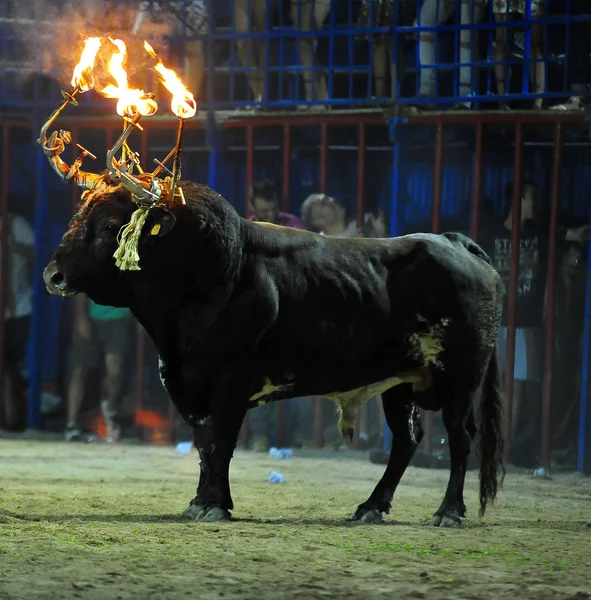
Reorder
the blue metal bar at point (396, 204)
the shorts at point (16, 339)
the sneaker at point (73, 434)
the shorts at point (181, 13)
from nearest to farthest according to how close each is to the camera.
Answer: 1. the blue metal bar at point (396, 204)
2. the shorts at point (181, 13)
3. the sneaker at point (73, 434)
4. the shorts at point (16, 339)

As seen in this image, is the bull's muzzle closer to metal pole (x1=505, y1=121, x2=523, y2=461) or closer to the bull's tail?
the bull's tail

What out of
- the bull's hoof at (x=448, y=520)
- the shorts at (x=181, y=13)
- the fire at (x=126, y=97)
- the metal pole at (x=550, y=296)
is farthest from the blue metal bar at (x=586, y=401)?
the fire at (x=126, y=97)

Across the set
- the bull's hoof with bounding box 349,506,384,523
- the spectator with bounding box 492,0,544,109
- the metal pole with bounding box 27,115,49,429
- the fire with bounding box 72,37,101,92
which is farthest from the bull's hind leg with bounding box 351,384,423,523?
the metal pole with bounding box 27,115,49,429

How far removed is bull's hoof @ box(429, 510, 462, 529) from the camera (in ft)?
24.2

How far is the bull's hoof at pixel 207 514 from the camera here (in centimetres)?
709

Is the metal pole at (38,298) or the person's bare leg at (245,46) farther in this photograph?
the metal pole at (38,298)

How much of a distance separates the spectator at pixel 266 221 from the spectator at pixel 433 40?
1.61 metres

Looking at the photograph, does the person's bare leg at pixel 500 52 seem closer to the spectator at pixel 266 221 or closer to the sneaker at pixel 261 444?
the spectator at pixel 266 221

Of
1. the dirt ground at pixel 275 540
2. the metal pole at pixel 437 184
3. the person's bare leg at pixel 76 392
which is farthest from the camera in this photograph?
the person's bare leg at pixel 76 392

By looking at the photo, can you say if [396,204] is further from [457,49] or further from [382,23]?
[382,23]

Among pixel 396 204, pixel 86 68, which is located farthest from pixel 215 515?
pixel 396 204

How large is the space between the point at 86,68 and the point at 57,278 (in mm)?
1224

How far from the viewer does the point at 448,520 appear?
741cm

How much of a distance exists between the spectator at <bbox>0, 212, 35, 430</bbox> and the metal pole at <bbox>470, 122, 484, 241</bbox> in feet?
13.8
